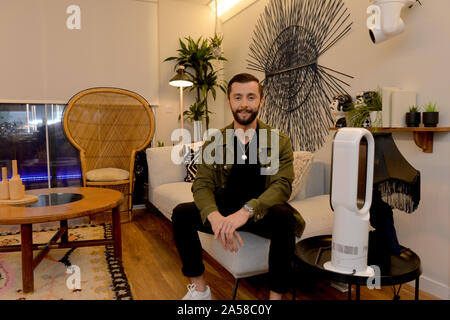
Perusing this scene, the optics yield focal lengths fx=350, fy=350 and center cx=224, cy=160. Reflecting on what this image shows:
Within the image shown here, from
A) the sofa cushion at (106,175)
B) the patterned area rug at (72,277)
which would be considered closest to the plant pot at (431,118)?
the patterned area rug at (72,277)

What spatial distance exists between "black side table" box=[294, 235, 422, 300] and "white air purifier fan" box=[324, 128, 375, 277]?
0.08ft

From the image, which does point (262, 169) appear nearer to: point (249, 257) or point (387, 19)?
point (249, 257)

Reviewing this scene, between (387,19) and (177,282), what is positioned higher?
(387,19)

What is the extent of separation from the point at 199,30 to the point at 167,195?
2.60m

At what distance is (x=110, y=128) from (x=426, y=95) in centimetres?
319

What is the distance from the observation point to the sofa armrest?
3395 mm

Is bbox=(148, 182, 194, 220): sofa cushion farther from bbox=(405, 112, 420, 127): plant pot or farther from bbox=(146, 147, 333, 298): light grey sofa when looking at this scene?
bbox=(405, 112, 420, 127): plant pot

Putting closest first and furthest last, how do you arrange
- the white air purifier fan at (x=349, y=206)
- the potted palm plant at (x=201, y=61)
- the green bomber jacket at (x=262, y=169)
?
1. the white air purifier fan at (x=349, y=206)
2. the green bomber jacket at (x=262, y=169)
3. the potted palm plant at (x=201, y=61)

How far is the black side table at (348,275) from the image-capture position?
113 cm

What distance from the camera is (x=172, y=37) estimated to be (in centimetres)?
443

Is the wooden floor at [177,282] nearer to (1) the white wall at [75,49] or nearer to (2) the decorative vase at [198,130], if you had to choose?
(2) the decorative vase at [198,130]

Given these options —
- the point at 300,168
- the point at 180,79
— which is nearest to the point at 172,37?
the point at 180,79

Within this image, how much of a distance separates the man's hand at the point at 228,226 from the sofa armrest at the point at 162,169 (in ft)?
6.15
